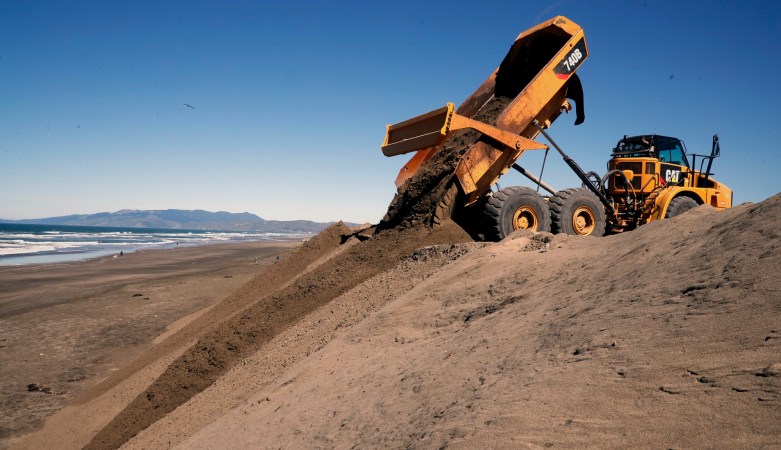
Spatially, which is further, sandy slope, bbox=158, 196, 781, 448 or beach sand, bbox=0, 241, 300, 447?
beach sand, bbox=0, 241, 300, 447

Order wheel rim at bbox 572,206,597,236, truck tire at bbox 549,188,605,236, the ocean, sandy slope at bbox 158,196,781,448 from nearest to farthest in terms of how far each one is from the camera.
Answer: sandy slope at bbox 158,196,781,448 → truck tire at bbox 549,188,605,236 → wheel rim at bbox 572,206,597,236 → the ocean

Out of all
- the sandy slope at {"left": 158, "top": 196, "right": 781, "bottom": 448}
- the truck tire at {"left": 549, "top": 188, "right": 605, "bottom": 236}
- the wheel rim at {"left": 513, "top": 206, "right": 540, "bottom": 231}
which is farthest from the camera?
the truck tire at {"left": 549, "top": 188, "right": 605, "bottom": 236}

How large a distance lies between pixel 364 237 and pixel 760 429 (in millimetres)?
8475

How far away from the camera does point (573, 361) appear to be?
Answer: 2562mm

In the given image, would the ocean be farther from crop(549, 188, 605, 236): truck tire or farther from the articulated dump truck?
crop(549, 188, 605, 236): truck tire

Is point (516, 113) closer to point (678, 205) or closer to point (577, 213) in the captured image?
point (577, 213)

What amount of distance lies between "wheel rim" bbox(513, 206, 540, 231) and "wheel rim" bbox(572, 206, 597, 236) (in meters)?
0.87

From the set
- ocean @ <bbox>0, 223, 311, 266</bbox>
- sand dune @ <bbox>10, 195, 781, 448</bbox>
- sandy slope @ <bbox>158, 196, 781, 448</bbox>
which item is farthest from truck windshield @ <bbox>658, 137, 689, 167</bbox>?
ocean @ <bbox>0, 223, 311, 266</bbox>

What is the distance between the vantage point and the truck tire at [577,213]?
344 inches

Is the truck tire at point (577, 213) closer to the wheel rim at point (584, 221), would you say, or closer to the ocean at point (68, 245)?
the wheel rim at point (584, 221)

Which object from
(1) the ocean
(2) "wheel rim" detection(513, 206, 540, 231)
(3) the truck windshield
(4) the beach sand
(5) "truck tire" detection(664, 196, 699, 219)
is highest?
(3) the truck windshield

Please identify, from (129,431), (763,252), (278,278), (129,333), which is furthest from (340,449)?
(129,333)

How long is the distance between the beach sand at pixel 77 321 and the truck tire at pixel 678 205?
432 inches

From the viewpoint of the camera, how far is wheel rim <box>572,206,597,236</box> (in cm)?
893
